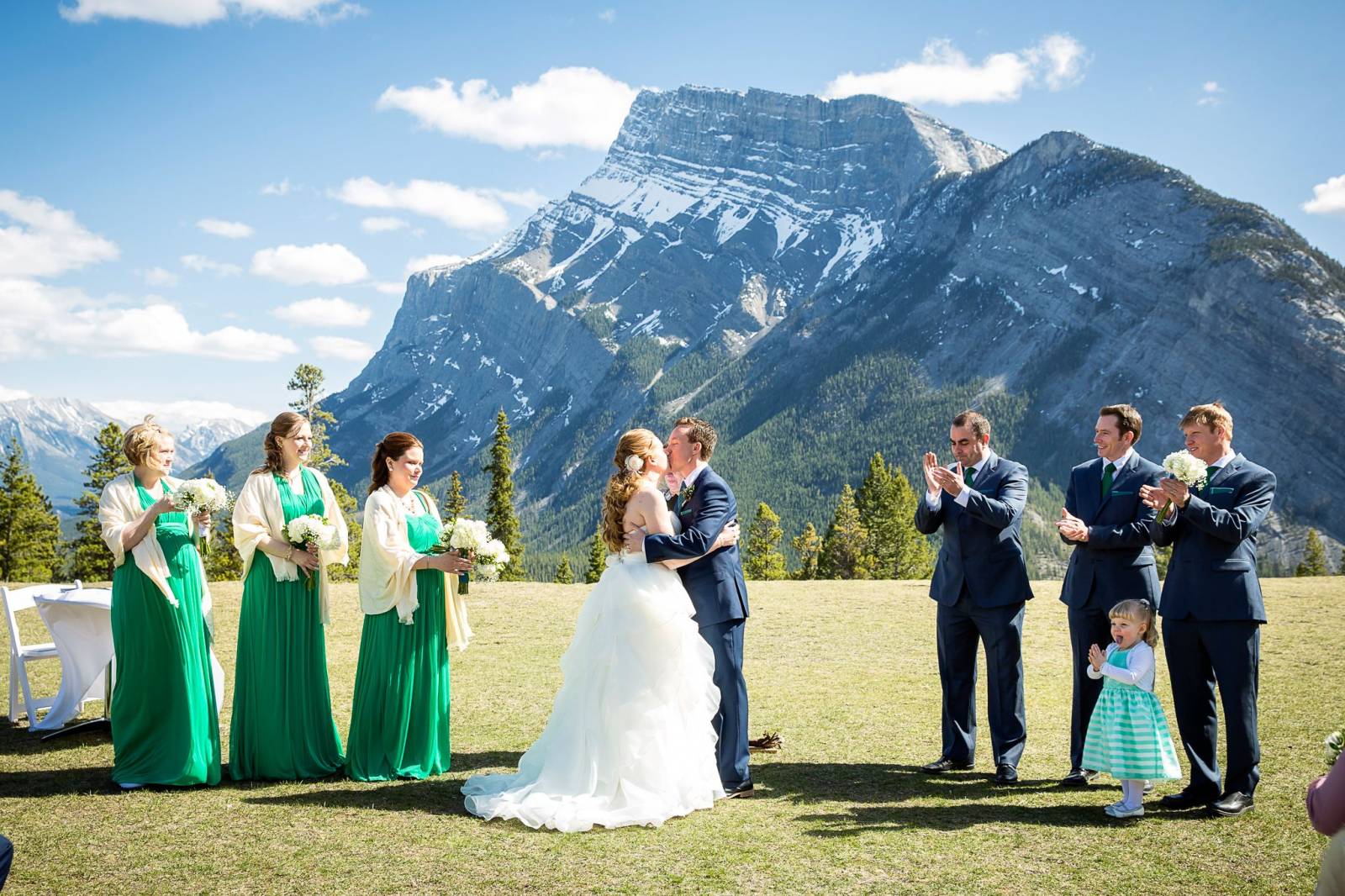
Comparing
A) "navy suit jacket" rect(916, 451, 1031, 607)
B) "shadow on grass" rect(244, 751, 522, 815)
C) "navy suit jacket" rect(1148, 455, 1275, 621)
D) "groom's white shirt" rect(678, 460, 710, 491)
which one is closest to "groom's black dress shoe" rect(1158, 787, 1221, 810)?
"navy suit jacket" rect(1148, 455, 1275, 621)

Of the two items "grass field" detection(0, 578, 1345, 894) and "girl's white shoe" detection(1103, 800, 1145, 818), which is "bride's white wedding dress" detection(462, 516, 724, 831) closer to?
"grass field" detection(0, 578, 1345, 894)

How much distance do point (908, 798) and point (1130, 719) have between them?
1704 millimetres

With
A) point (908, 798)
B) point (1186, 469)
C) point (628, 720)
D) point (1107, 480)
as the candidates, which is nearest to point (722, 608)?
Answer: point (628, 720)

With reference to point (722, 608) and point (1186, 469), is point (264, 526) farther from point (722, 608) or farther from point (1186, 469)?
point (1186, 469)

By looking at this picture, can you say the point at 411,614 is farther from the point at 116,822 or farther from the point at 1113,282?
the point at 1113,282

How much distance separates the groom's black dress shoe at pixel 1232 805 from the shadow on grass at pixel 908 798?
75 centimetres

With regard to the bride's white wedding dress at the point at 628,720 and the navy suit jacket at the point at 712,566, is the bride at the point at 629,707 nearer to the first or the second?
the bride's white wedding dress at the point at 628,720

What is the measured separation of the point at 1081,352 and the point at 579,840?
631 feet

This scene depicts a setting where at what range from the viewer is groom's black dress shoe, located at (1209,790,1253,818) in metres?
6.79

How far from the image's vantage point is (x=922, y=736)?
938 centimetres

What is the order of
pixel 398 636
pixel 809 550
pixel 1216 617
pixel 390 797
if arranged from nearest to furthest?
pixel 1216 617
pixel 390 797
pixel 398 636
pixel 809 550

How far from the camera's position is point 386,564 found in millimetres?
7758

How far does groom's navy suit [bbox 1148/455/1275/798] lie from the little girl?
0.22m

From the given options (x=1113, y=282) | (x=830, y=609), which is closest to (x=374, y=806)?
(x=830, y=609)
